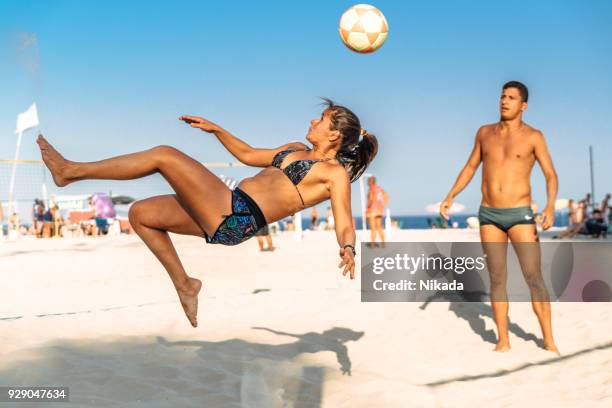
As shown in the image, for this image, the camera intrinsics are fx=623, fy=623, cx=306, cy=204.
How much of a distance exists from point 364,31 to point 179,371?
130 inches

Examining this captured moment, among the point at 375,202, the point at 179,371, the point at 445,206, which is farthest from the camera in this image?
the point at 375,202

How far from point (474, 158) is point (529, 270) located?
964 millimetres

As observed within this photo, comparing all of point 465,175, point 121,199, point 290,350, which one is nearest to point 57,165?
point 290,350

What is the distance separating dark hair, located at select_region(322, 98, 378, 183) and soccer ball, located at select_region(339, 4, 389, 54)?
1.76 m

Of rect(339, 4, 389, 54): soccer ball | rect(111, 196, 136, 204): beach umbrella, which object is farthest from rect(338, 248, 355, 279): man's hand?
rect(111, 196, 136, 204): beach umbrella

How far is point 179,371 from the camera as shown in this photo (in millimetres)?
4129

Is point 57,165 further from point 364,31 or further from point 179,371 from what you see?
point 364,31

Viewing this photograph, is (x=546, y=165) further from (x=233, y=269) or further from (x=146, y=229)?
(x=233, y=269)

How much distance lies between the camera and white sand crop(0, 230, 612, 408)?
3.74 m

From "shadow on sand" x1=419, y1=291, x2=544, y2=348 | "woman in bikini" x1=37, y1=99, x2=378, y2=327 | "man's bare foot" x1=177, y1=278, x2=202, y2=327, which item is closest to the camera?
"woman in bikini" x1=37, y1=99, x2=378, y2=327

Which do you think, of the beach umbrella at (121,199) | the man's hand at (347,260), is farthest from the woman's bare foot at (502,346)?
the beach umbrella at (121,199)

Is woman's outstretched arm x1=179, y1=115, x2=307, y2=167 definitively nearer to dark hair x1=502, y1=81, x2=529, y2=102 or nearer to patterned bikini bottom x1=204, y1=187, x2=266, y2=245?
patterned bikini bottom x1=204, y1=187, x2=266, y2=245

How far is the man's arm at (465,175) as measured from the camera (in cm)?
491

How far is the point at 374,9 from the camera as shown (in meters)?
5.75
